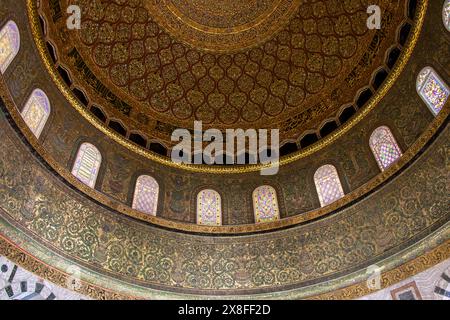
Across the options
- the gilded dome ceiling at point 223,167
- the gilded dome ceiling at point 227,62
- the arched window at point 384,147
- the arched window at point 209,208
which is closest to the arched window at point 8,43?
the gilded dome ceiling at point 223,167

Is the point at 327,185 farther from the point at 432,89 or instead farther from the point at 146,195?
the point at 146,195

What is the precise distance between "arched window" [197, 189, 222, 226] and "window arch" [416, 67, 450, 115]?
19.9 feet

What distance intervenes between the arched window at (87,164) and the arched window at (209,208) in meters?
3.03

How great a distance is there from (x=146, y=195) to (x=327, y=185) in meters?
4.98

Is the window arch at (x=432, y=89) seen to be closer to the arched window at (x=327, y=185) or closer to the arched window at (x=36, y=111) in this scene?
the arched window at (x=327, y=185)

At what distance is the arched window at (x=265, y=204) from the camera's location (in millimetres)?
12445

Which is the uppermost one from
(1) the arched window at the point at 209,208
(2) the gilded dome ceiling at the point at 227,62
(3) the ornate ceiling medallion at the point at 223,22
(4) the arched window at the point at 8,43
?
(3) the ornate ceiling medallion at the point at 223,22

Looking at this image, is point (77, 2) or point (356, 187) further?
point (77, 2)

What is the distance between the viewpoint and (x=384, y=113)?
11875 mm

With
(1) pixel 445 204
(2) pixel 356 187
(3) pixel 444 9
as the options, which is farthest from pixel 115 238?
(3) pixel 444 9

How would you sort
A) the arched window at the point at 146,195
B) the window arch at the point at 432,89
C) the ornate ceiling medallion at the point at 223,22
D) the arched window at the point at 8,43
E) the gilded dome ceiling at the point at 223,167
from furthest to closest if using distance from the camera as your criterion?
the ornate ceiling medallion at the point at 223,22, the arched window at the point at 146,195, the window arch at the point at 432,89, the gilded dome ceiling at the point at 223,167, the arched window at the point at 8,43

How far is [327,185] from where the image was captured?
40.4 ft

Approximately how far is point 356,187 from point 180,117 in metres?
6.15

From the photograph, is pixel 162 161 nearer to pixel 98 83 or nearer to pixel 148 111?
pixel 148 111
